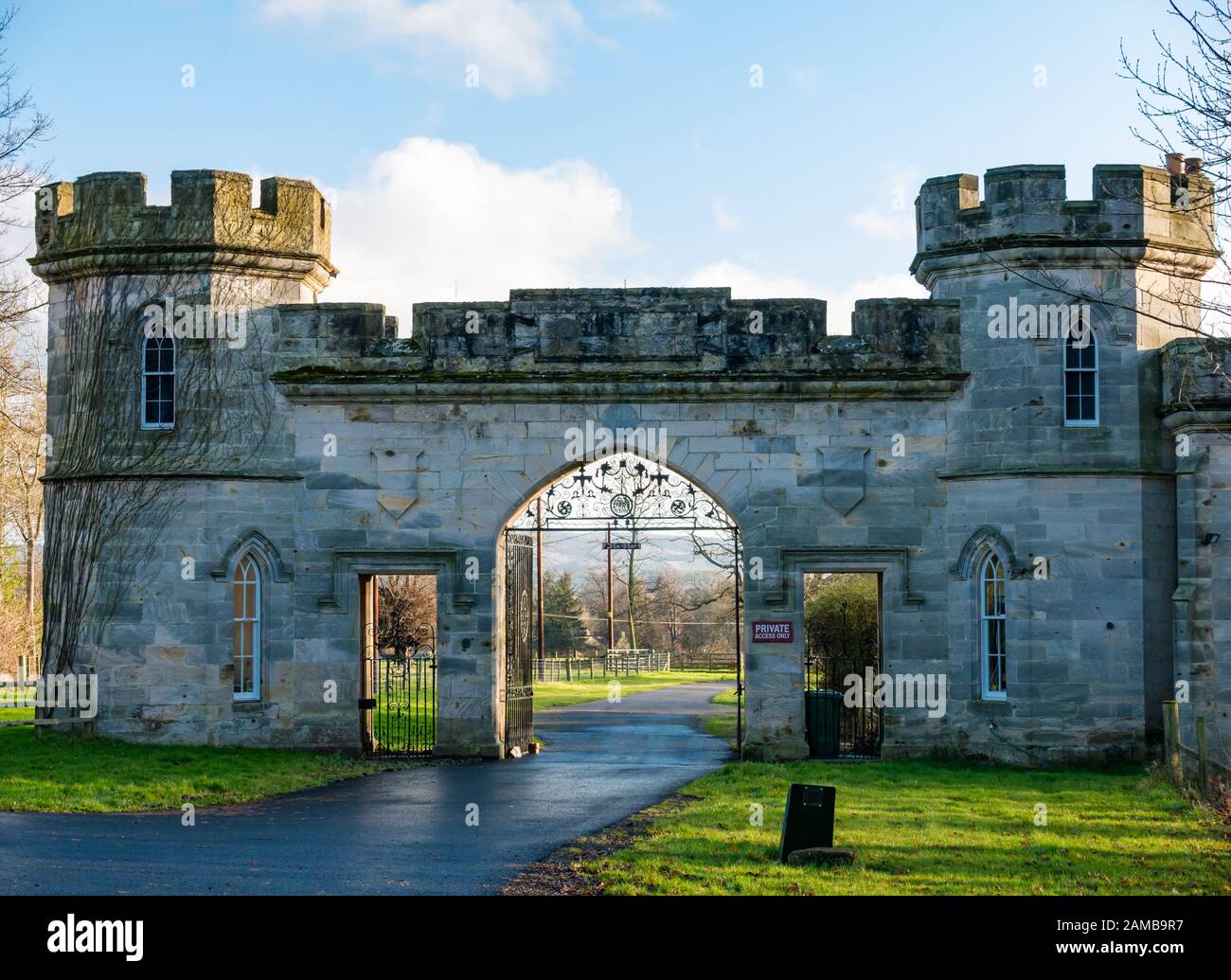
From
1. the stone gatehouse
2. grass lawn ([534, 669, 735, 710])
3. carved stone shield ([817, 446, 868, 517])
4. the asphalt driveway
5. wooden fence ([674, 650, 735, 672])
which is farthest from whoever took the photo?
wooden fence ([674, 650, 735, 672])

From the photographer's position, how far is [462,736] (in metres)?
18.5

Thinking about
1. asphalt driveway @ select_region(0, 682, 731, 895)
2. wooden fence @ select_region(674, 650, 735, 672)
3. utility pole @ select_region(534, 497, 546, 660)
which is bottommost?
wooden fence @ select_region(674, 650, 735, 672)

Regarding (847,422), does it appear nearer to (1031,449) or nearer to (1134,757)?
(1031,449)

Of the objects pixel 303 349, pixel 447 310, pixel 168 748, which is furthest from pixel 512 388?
pixel 168 748

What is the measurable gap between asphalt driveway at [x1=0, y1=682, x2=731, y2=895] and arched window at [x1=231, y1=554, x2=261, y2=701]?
2.68 meters

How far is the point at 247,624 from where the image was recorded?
18.6m

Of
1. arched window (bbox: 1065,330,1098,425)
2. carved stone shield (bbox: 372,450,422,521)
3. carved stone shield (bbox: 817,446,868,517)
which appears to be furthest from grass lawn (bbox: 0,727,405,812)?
arched window (bbox: 1065,330,1098,425)

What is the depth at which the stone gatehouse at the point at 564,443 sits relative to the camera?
18016 millimetres

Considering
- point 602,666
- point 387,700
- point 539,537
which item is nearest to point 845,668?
point 539,537

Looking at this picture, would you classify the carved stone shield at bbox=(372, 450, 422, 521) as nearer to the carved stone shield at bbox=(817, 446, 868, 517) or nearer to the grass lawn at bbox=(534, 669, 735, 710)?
the carved stone shield at bbox=(817, 446, 868, 517)

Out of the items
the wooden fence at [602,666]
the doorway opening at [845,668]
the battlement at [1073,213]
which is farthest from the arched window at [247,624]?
the wooden fence at [602,666]

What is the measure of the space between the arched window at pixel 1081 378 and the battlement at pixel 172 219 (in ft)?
34.8

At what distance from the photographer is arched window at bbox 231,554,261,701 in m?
18.5

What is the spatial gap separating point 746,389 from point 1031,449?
3.89m
